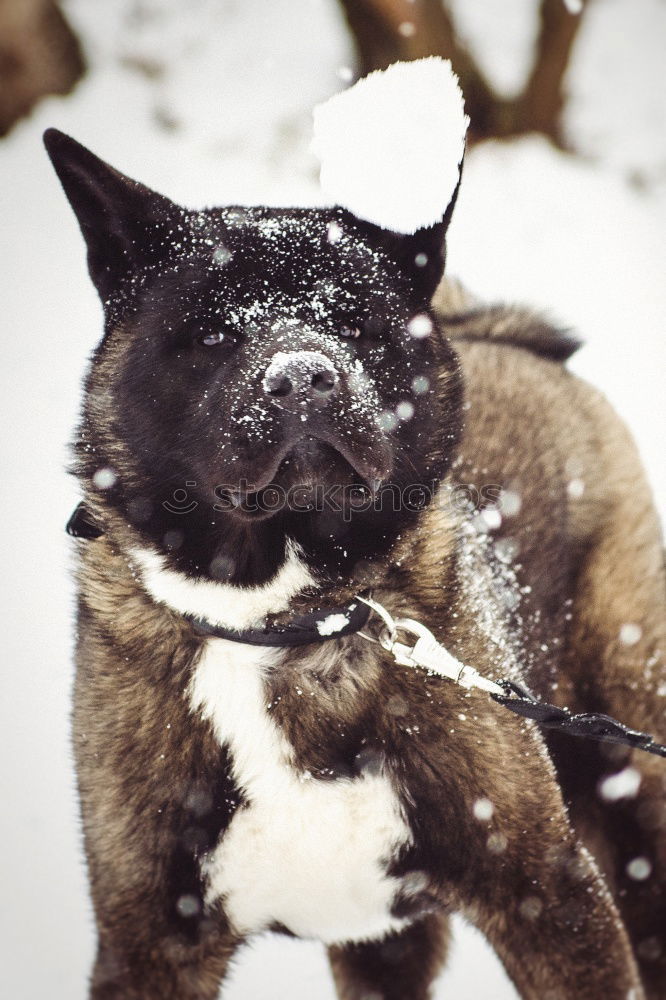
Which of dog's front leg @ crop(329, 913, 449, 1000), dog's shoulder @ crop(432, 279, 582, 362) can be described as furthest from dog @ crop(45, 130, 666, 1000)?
dog's shoulder @ crop(432, 279, 582, 362)

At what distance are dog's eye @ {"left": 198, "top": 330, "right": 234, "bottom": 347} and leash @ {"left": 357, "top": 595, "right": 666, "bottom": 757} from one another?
650mm

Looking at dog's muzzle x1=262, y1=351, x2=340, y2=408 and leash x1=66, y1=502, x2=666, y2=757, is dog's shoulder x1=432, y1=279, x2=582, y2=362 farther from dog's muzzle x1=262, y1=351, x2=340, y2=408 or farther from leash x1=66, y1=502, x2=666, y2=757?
dog's muzzle x1=262, y1=351, x2=340, y2=408

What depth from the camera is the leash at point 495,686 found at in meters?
1.54

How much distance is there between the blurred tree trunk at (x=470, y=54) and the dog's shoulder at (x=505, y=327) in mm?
994

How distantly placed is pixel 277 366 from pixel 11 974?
2.72 metres

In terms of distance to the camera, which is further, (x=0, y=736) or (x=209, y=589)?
(x=0, y=736)

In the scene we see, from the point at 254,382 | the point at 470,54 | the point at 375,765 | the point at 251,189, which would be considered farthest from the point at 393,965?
the point at 470,54

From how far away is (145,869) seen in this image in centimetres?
180

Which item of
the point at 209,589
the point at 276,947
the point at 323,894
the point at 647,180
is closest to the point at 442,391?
the point at 209,589

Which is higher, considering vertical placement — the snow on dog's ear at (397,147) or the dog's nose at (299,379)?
the snow on dog's ear at (397,147)

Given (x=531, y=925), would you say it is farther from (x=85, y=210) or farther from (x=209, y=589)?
(x=85, y=210)

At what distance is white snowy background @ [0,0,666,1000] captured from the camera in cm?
394

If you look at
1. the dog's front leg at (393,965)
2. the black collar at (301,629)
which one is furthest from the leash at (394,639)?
the dog's front leg at (393,965)

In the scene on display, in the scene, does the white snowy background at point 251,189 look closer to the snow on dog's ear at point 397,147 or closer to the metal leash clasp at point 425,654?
the snow on dog's ear at point 397,147
